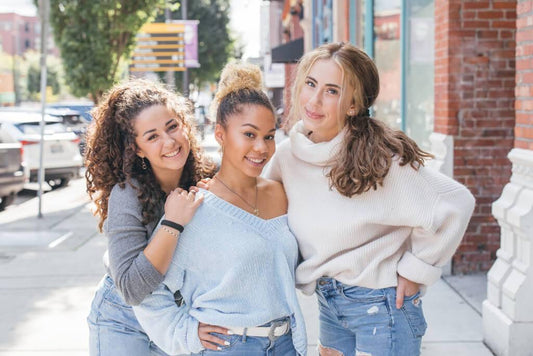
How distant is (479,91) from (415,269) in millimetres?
3819

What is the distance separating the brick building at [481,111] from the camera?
4.11 m

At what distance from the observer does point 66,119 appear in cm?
1870

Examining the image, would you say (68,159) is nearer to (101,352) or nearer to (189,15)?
(101,352)

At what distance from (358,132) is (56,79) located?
76.5m

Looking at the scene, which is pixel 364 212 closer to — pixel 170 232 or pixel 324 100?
pixel 324 100

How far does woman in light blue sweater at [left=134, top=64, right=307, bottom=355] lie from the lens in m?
2.34

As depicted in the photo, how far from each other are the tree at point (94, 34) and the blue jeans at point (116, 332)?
1196cm

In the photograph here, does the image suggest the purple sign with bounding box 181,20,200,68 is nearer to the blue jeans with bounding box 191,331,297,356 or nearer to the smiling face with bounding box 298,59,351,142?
the smiling face with bounding box 298,59,351,142

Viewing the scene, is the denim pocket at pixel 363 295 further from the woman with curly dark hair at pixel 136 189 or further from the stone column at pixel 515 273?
the stone column at pixel 515 273

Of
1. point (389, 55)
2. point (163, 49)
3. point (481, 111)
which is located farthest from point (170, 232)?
point (163, 49)

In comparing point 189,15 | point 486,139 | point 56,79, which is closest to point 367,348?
point 486,139

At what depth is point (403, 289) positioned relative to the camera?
99.1 inches

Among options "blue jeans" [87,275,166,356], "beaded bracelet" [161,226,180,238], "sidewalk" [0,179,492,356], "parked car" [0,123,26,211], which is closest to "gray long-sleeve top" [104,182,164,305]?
"beaded bracelet" [161,226,180,238]

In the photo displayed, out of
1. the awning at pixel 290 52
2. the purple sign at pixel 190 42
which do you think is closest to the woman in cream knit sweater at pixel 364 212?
the awning at pixel 290 52
